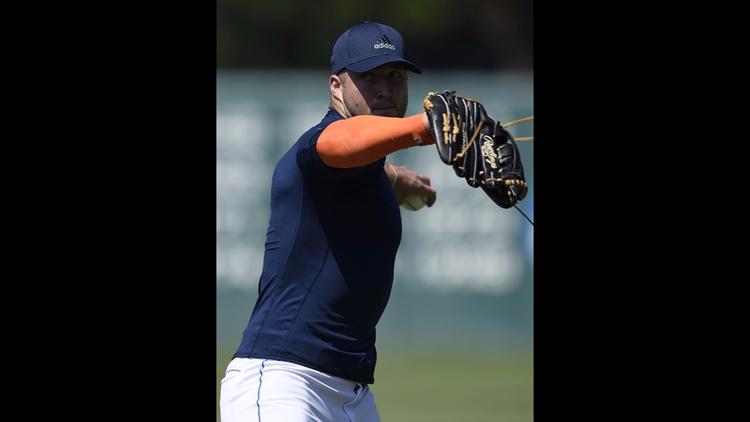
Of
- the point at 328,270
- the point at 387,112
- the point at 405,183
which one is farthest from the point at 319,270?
the point at 405,183

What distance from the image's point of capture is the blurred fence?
11.6 metres

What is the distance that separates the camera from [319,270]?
12.9 ft

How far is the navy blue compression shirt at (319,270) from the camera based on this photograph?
388 cm

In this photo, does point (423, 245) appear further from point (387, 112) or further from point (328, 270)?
point (328, 270)

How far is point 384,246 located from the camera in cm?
407

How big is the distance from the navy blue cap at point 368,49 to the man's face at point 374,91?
4 cm

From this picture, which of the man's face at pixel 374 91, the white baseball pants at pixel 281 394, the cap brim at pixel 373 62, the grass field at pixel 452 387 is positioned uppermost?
the cap brim at pixel 373 62

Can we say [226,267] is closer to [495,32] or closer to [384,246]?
[384,246]

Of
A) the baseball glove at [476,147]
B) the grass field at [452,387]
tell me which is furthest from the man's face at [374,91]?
the grass field at [452,387]

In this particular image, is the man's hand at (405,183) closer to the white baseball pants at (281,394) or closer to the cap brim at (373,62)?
the cap brim at (373,62)
